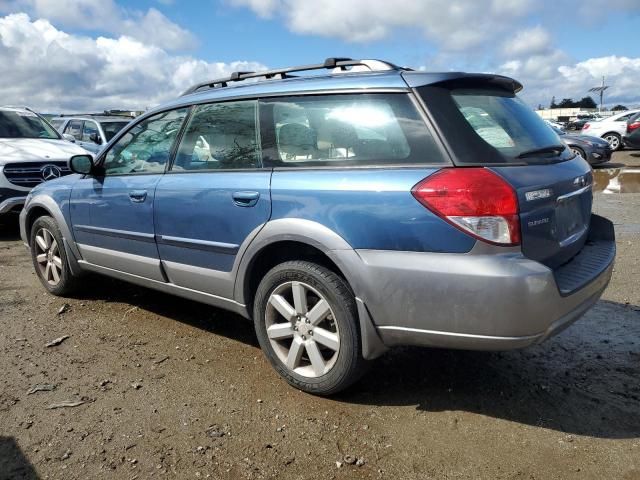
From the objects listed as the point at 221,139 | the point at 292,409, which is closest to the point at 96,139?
the point at 221,139

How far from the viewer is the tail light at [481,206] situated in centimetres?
253

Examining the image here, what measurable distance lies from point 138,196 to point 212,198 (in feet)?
2.78

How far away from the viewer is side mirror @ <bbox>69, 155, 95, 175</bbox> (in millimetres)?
4492

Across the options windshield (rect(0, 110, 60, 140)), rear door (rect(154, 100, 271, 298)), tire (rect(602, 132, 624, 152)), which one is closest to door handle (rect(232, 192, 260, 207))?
rear door (rect(154, 100, 271, 298))

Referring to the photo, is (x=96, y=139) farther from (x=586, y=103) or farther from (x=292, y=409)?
(x=586, y=103)

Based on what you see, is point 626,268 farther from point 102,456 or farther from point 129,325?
point 102,456

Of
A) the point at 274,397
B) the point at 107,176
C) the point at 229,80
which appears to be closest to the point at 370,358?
the point at 274,397

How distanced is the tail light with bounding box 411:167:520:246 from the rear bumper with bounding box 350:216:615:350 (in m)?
0.10

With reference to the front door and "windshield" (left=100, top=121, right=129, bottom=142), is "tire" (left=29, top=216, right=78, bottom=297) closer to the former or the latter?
the front door

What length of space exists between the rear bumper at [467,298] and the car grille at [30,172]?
6530mm

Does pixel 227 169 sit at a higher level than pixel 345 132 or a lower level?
lower

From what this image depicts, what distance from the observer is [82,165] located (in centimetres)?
450

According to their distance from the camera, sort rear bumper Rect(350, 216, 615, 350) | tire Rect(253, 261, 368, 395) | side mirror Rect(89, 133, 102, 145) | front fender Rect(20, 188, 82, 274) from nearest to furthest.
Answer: rear bumper Rect(350, 216, 615, 350), tire Rect(253, 261, 368, 395), front fender Rect(20, 188, 82, 274), side mirror Rect(89, 133, 102, 145)

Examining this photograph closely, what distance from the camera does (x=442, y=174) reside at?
2631 mm
